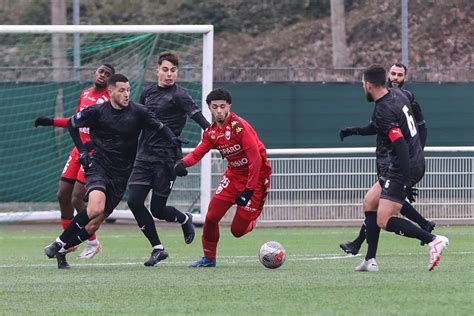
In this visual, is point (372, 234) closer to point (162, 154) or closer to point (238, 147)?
point (238, 147)

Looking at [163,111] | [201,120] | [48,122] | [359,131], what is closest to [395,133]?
[359,131]

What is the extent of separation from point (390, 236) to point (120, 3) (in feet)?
62.5

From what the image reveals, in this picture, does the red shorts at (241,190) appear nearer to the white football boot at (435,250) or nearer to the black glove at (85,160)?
the black glove at (85,160)

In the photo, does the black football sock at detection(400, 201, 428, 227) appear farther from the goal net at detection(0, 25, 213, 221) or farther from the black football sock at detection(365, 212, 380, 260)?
the goal net at detection(0, 25, 213, 221)

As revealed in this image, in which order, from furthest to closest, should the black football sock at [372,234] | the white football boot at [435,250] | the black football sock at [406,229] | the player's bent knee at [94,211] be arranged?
the player's bent knee at [94,211], the black football sock at [372,234], the black football sock at [406,229], the white football boot at [435,250]

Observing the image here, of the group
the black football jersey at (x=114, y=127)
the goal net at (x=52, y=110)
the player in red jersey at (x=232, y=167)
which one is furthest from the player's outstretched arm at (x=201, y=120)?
the goal net at (x=52, y=110)

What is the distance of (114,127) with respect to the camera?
10961mm

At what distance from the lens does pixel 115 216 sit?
18.0 meters

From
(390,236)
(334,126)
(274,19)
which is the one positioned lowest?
(390,236)

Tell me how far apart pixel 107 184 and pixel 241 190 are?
4.10ft

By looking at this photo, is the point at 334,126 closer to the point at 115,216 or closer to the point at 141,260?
the point at 115,216

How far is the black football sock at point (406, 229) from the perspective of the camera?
9.95 m

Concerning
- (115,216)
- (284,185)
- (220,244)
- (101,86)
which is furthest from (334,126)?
(101,86)

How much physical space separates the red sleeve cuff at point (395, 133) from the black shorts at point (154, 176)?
8.45 feet
